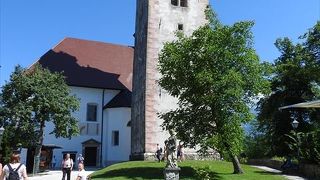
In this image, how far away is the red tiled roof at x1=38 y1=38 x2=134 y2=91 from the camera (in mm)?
47500

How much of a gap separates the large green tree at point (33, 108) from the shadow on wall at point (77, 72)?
11780 millimetres

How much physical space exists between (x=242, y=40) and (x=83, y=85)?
951 inches

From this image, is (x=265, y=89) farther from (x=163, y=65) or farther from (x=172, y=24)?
(x=172, y=24)

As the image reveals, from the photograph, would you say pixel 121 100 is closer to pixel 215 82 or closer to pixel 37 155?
pixel 37 155

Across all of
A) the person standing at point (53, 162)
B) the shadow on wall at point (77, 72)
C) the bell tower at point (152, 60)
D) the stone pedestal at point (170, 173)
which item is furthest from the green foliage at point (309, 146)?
the shadow on wall at point (77, 72)

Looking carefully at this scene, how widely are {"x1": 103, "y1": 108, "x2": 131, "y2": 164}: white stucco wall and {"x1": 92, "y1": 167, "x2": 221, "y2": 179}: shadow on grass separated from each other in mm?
16923

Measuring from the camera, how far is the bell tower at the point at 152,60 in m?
36.1

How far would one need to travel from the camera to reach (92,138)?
151 ft

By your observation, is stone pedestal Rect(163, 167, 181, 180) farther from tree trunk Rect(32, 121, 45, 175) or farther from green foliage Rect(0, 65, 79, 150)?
green foliage Rect(0, 65, 79, 150)

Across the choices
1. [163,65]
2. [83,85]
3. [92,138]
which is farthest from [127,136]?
[163,65]

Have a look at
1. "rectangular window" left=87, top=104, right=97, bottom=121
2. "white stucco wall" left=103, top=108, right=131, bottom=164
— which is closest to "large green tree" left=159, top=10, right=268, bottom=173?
"white stucco wall" left=103, top=108, right=131, bottom=164

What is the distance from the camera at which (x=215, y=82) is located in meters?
25.2

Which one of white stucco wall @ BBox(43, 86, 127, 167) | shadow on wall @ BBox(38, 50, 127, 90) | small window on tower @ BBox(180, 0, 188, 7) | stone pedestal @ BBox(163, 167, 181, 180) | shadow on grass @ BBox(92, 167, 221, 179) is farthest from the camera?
shadow on wall @ BBox(38, 50, 127, 90)

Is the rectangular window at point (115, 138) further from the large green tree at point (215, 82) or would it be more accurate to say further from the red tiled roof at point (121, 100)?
the large green tree at point (215, 82)
